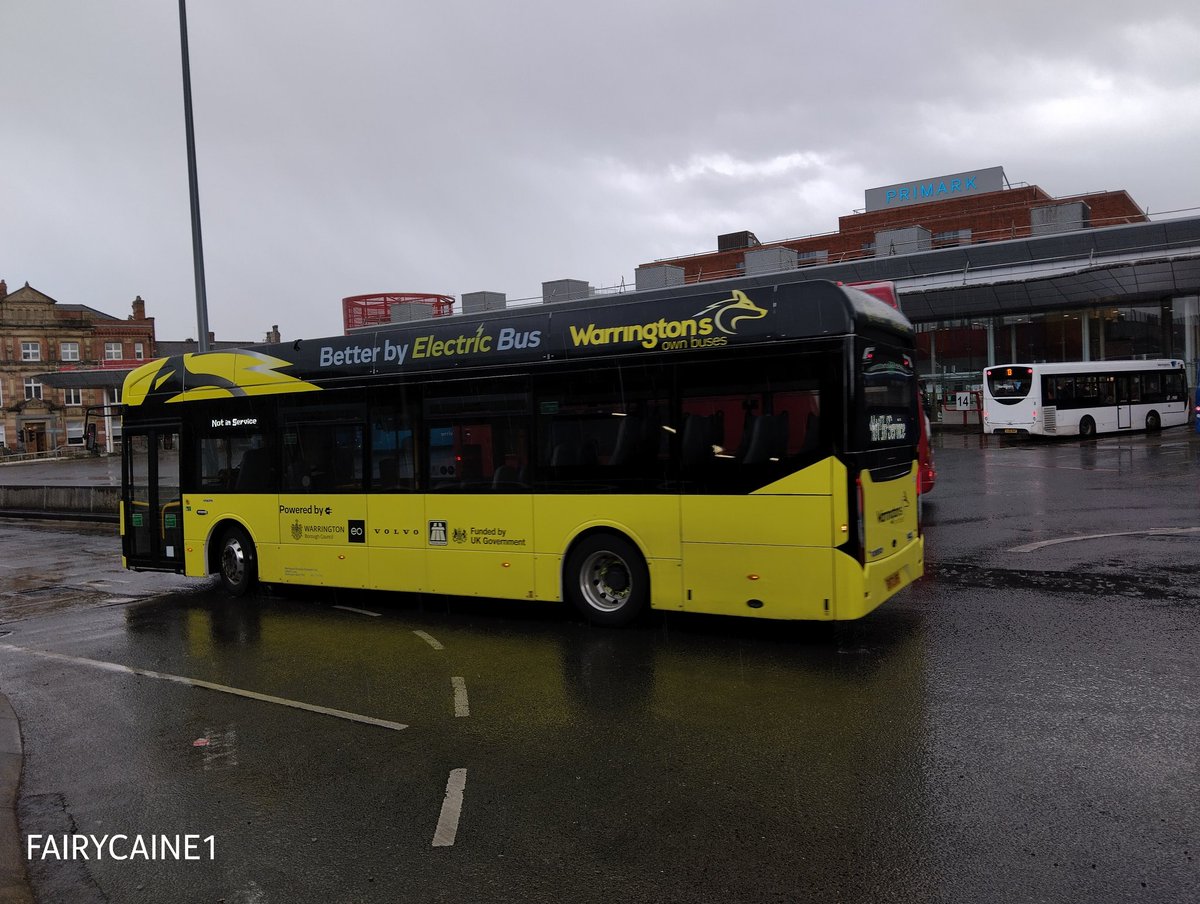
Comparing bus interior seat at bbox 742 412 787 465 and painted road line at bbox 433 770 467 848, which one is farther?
bus interior seat at bbox 742 412 787 465

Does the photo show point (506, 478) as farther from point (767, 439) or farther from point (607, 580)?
point (767, 439)

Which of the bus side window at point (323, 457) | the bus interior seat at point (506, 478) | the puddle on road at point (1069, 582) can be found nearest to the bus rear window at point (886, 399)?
the puddle on road at point (1069, 582)

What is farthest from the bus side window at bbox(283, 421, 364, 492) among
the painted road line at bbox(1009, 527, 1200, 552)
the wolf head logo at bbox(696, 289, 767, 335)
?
the painted road line at bbox(1009, 527, 1200, 552)

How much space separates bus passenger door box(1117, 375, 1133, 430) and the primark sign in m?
28.7

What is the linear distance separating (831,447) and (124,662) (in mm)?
6819

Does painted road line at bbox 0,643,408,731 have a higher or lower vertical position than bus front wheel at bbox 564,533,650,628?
lower

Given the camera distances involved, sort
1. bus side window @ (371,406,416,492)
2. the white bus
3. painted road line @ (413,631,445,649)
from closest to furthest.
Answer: painted road line @ (413,631,445,649), bus side window @ (371,406,416,492), the white bus

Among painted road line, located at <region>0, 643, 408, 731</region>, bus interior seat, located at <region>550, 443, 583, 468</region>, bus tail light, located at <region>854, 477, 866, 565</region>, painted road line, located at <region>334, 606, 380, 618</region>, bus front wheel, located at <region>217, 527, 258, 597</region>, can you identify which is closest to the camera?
painted road line, located at <region>0, 643, 408, 731</region>

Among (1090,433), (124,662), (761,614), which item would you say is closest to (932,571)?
(761,614)

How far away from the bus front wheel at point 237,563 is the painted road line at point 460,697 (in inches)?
205

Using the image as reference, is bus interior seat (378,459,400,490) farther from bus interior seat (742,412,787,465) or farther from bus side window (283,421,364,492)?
bus interior seat (742,412,787,465)

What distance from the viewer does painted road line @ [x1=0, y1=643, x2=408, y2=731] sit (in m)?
6.16

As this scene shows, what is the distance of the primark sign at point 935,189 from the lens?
194 ft

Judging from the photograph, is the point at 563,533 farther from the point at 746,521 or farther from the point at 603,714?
the point at 603,714
